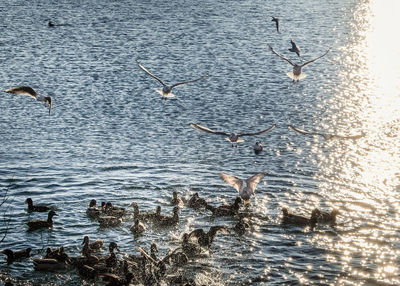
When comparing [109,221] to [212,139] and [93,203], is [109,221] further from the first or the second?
[212,139]

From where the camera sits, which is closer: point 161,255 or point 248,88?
point 161,255

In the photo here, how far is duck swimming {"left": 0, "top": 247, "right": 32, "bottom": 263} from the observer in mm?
23922

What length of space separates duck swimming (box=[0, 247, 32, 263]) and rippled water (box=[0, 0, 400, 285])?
0.26 meters

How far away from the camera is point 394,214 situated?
28328 millimetres

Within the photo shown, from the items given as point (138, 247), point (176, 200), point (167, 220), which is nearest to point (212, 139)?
point (176, 200)

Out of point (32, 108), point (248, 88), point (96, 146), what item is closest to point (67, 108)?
point (32, 108)

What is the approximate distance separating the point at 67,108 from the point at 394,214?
22.3 meters

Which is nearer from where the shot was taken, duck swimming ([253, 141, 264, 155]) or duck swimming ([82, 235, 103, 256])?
duck swimming ([82, 235, 103, 256])

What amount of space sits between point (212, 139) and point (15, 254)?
15.5 metres

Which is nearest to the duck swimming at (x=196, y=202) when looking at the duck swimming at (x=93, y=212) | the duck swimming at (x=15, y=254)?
the duck swimming at (x=93, y=212)

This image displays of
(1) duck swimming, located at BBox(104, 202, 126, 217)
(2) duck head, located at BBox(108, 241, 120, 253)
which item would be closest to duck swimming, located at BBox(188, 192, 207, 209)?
(1) duck swimming, located at BBox(104, 202, 126, 217)

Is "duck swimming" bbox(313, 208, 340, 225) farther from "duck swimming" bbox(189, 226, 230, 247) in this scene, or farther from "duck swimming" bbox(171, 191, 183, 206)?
"duck swimming" bbox(171, 191, 183, 206)

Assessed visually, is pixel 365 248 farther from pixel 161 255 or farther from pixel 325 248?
pixel 161 255

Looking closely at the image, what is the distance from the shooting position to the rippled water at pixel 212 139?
2544 centimetres
